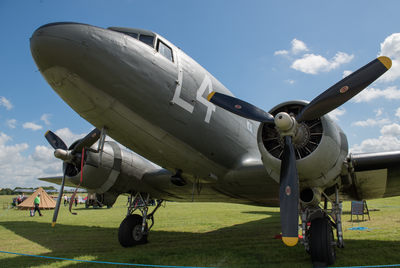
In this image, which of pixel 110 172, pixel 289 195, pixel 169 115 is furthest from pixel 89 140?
pixel 289 195

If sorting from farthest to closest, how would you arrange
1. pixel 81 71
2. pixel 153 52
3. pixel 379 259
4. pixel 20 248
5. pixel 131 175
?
pixel 131 175 → pixel 20 248 → pixel 379 259 → pixel 153 52 → pixel 81 71

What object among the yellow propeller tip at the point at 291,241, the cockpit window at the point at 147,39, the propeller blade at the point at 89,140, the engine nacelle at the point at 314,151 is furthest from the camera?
the propeller blade at the point at 89,140

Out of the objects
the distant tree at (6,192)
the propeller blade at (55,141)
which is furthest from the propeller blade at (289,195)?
the distant tree at (6,192)

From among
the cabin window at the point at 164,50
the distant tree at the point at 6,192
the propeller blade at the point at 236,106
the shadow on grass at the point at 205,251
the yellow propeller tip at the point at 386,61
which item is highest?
the distant tree at the point at 6,192

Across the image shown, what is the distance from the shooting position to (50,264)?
611 cm

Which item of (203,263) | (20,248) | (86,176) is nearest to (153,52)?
(203,263)

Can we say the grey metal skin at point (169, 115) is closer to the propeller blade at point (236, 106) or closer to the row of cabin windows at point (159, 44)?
the row of cabin windows at point (159, 44)

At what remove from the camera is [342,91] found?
17.0 ft

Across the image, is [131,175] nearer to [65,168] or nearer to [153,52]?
[65,168]

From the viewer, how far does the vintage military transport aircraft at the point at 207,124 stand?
15.5ft

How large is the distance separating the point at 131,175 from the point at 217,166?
3648mm

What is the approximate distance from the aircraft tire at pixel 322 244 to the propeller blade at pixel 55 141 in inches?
300

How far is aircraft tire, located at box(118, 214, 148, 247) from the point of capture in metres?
8.34

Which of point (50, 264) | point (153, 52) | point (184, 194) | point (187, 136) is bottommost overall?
point (50, 264)
